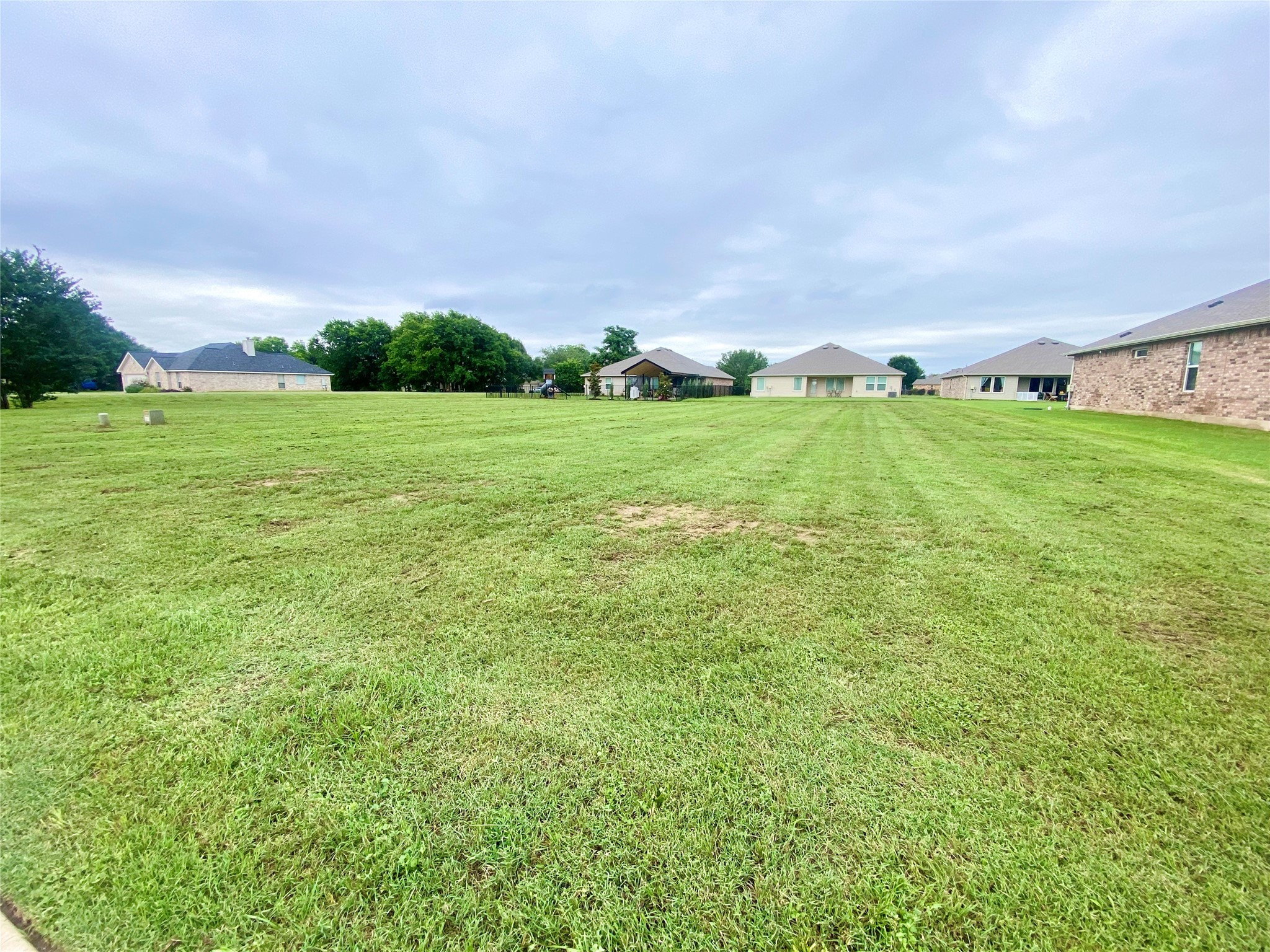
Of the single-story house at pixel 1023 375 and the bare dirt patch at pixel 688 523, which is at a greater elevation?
the single-story house at pixel 1023 375

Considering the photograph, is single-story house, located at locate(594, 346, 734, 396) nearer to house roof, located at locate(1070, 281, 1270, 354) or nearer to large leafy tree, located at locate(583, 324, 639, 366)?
large leafy tree, located at locate(583, 324, 639, 366)

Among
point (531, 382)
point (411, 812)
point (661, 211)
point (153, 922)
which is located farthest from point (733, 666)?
point (531, 382)

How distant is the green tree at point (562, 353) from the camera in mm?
83938

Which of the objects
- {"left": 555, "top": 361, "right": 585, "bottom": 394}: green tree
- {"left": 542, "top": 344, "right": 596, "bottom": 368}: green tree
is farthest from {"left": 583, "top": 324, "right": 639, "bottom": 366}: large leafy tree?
{"left": 555, "top": 361, "right": 585, "bottom": 394}: green tree

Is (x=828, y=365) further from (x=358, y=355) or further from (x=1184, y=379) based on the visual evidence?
(x=358, y=355)

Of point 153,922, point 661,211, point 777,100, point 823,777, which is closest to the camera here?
point 153,922

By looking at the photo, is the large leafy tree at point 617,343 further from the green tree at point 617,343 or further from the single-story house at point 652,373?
the single-story house at point 652,373

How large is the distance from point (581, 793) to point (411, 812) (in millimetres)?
586

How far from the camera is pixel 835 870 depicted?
1.44 metres

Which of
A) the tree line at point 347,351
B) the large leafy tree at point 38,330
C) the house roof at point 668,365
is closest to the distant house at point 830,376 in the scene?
the house roof at point 668,365

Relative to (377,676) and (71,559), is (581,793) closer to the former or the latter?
(377,676)

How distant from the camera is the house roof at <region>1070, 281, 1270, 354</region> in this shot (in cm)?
1461

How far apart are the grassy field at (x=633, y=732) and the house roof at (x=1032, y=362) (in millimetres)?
47342

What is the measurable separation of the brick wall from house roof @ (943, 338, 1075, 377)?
20887 millimetres
